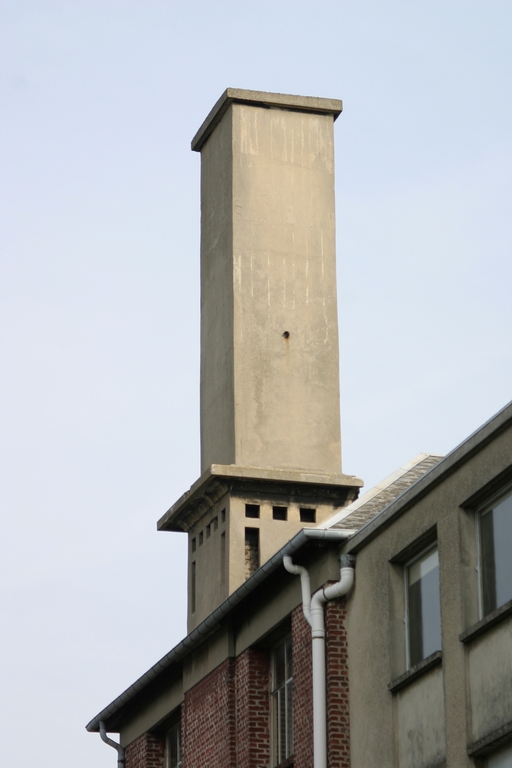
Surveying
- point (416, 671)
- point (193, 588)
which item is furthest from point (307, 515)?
point (416, 671)

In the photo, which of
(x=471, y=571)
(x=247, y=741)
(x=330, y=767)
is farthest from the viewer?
(x=247, y=741)

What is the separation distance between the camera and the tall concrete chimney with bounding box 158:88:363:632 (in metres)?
23.4

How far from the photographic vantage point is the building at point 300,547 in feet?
50.9

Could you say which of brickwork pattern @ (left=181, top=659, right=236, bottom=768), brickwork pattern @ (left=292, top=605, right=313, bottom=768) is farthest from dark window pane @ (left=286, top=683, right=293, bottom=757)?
brickwork pattern @ (left=181, top=659, right=236, bottom=768)

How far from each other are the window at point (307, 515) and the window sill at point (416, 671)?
6.85 metres

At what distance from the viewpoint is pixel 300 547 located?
60.7 ft

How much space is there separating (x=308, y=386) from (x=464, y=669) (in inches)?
385

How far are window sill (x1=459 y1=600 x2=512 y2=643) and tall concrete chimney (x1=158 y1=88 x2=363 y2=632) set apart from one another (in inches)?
317

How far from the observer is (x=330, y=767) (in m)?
17.4

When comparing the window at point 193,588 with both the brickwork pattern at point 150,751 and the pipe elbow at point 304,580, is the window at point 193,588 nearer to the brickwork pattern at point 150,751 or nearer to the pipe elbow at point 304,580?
the brickwork pattern at point 150,751

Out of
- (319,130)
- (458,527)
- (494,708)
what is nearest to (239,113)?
(319,130)

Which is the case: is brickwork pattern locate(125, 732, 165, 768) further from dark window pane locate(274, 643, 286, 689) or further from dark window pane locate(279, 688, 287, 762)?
dark window pane locate(279, 688, 287, 762)

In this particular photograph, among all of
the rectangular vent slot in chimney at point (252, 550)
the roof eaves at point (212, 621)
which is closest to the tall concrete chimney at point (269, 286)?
the rectangular vent slot in chimney at point (252, 550)

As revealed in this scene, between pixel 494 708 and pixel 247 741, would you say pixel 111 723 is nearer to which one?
pixel 247 741
